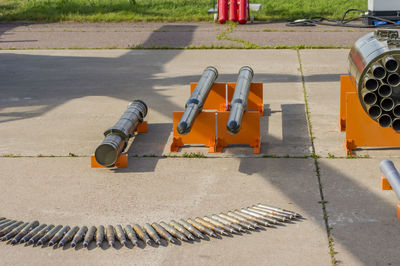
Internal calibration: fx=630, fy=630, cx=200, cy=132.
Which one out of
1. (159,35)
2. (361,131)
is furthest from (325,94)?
(159,35)

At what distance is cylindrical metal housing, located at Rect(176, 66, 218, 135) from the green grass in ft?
32.1

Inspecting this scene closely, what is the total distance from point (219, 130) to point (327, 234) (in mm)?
2492

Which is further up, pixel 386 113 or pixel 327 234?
pixel 386 113

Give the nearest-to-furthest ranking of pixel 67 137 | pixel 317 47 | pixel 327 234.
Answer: pixel 327 234 → pixel 67 137 → pixel 317 47

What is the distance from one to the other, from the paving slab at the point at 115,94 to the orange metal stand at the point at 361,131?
20.4 inches

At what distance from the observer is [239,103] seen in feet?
23.3

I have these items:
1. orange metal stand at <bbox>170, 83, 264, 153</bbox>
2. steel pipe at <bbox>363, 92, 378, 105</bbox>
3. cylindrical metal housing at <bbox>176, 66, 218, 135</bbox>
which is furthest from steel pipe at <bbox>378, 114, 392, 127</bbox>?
cylindrical metal housing at <bbox>176, 66, 218, 135</bbox>

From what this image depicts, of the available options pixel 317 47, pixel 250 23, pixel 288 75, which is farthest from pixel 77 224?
pixel 250 23

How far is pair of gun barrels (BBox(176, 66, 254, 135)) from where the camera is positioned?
21.5 ft

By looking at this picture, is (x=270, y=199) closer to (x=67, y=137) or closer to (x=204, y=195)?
(x=204, y=195)

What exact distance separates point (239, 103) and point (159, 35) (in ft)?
28.9

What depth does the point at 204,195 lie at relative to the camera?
6023 mm

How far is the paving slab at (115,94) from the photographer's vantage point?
25.1ft

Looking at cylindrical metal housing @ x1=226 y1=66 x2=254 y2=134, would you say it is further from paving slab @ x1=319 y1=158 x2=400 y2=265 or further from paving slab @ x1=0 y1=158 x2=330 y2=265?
paving slab @ x1=319 y1=158 x2=400 y2=265
